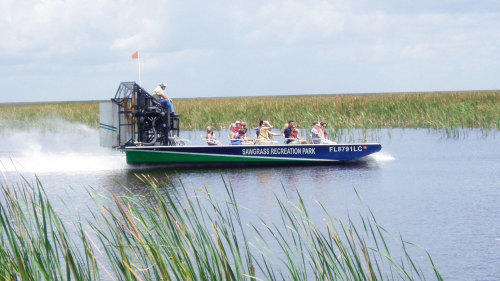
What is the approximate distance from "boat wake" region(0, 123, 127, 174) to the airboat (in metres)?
2.32

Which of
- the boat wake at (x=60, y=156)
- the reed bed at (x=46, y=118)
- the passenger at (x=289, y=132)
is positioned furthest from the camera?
the reed bed at (x=46, y=118)

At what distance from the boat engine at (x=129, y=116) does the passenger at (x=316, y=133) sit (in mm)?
4488

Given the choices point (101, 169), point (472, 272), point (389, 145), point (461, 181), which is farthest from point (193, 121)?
point (472, 272)

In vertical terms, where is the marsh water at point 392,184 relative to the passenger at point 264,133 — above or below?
below

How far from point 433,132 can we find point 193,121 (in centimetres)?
1258

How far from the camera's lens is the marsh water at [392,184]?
47.1ft

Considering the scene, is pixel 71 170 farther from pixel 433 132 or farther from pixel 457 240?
pixel 433 132

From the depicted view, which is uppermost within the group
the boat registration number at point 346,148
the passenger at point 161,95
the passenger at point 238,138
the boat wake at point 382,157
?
the passenger at point 161,95

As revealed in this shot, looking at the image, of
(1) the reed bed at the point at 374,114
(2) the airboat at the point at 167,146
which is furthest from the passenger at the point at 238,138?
(1) the reed bed at the point at 374,114

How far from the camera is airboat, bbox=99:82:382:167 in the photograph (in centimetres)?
2398

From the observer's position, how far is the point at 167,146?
2511 centimetres

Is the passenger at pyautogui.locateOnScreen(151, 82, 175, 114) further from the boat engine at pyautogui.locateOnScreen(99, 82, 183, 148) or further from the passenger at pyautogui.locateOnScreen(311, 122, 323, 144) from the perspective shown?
the passenger at pyautogui.locateOnScreen(311, 122, 323, 144)

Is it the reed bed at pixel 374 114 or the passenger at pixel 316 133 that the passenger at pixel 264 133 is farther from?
the reed bed at pixel 374 114

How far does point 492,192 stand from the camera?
21.0 m
